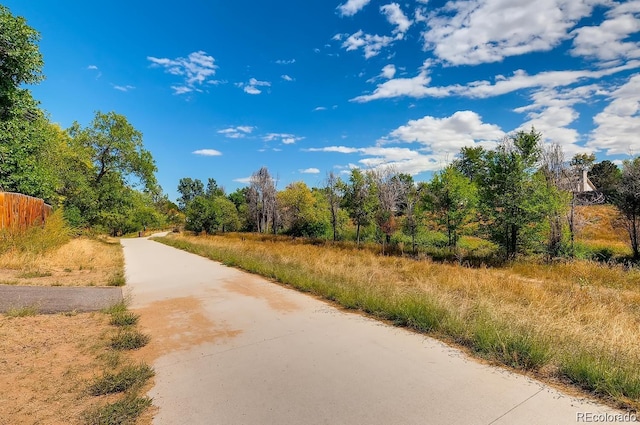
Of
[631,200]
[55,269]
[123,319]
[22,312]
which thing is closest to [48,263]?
[55,269]

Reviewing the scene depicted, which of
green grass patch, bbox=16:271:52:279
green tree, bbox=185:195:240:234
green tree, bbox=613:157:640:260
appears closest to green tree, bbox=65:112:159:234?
green tree, bbox=185:195:240:234

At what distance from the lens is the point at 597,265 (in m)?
13.2

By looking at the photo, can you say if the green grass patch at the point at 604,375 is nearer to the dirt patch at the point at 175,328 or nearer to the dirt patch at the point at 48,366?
the dirt patch at the point at 175,328

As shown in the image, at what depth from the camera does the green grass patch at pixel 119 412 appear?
2885 mm

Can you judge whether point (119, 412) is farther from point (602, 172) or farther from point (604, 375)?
point (602, 172)

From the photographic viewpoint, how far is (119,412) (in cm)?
300

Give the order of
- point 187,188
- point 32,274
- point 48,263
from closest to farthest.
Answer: point 32,274, point 48,263, point 187,188

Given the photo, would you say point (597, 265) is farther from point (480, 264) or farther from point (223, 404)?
point (223, 404)

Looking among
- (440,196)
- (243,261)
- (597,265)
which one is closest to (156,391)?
(243,261)

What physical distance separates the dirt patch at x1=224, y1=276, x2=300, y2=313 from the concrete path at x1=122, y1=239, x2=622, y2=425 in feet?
1.80

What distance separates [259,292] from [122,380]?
5086 millimetres

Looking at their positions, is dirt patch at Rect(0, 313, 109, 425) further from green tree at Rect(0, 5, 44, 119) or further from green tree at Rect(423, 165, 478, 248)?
green tree at Rect(423, 165, 478, 248)

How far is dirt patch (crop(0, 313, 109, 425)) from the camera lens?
121 inches

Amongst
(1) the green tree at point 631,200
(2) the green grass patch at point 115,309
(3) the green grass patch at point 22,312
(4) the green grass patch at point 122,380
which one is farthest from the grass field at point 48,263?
(1) the green tree at point 631,200
